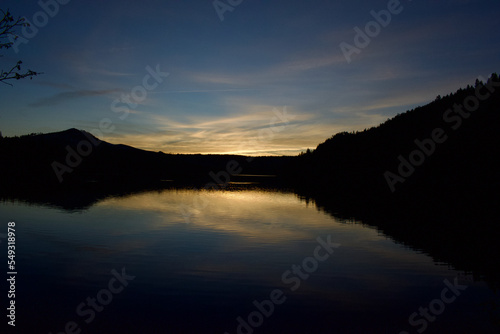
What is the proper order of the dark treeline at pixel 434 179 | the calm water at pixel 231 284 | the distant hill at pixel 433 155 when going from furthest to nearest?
1. the distant hill at pixel 433 155
2. the dark treeline at pixel 434 179
3. the calm water at pixel 231 284

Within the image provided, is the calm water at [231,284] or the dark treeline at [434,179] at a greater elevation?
the dark treeline at [434,179]

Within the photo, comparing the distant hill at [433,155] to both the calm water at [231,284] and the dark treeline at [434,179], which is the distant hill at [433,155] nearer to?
the dark treeline at [434,179]

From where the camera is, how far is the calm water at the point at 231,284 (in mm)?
12805

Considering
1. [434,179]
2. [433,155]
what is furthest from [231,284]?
[433,155]

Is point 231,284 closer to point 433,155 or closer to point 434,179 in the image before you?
point 434,179

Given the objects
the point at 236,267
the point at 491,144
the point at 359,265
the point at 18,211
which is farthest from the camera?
the point at 491,144

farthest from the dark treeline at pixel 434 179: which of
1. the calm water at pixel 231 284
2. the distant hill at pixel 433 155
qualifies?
the calm water at pixel 231 284

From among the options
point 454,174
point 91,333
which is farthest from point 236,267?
point 454,174

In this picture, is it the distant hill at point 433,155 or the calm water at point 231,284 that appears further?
the distant hill at point 433,155

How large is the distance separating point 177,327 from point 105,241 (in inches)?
640

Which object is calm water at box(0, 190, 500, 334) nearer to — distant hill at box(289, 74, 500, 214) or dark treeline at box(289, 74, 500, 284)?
dark treeline at box(289, 74, 500, 284)

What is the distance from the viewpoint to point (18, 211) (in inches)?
1597

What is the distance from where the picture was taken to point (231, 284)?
16953mm

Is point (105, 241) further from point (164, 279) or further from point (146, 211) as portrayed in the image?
point (146, 211)
